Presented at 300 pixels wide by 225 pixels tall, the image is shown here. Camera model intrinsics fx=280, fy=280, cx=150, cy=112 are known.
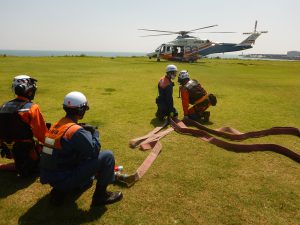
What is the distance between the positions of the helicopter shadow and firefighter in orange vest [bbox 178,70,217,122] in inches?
241

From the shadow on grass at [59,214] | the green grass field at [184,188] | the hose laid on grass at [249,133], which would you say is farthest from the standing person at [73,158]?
the hose laid on grass at [249,133]

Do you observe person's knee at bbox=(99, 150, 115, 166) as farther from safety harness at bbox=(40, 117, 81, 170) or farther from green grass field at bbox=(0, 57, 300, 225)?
green grass field at bbox=(0, 57, 300, 225)

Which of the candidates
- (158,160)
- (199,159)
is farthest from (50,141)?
(199,159)

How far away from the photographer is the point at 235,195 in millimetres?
5547

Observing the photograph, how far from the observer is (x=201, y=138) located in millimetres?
8664

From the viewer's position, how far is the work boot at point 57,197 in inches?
196

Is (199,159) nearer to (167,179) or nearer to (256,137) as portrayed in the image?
(167,179)

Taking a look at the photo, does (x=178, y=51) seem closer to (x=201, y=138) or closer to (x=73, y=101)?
(x=201, y=138)

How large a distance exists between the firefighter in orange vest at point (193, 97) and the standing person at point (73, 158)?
5.75 meters

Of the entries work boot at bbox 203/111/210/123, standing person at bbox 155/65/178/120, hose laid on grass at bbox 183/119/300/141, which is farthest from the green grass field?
standing person at bbox 155/65/178/120

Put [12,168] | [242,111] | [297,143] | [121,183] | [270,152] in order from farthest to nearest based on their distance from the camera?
[242,111]
[297,143]
[270,152]
[12,168]
[121,183]

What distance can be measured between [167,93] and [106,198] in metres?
5.90

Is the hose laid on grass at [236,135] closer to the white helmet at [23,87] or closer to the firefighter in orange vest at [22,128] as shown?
the firefighter in orange vest at [22,128]

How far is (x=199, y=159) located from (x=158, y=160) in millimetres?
1069
